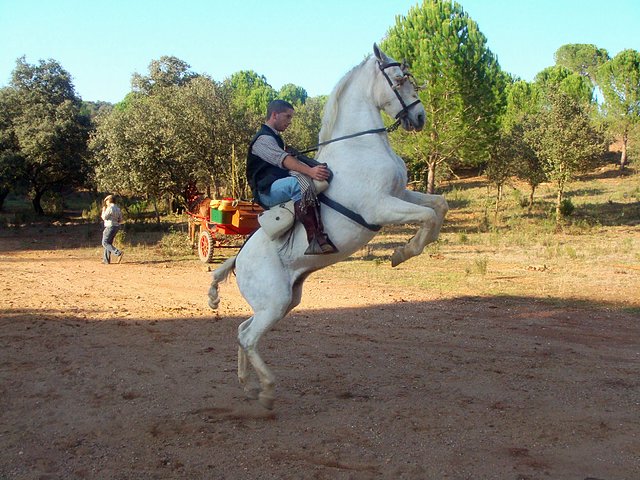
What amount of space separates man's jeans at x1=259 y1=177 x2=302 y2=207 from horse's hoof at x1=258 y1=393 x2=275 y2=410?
1823 millimetres

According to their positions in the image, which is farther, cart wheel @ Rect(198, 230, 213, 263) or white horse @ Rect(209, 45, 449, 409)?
cart wheel @ Rect(198, 230, 213, 263)

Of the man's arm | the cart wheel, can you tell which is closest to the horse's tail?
the man's arm

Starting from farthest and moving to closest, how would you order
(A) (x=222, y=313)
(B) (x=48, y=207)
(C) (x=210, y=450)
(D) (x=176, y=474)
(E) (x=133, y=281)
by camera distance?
(B) (x=48, y=207) < (E) (x=133, y=281) < (A) (x=222, y=313) < (C) (x=210, y=450) < (D) (x=176, y=474)

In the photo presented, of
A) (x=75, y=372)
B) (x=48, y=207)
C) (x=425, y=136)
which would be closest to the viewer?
(x=75, y=372)

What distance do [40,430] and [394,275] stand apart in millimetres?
10810

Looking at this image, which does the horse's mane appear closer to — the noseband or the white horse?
the white horse

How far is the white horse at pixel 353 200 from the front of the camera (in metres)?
5.11

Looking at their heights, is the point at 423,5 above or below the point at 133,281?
above

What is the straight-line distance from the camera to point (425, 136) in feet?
87.6

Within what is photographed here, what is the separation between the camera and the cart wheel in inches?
672

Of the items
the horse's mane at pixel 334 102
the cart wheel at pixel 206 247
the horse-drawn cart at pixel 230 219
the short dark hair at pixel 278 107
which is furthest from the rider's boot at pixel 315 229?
the cart wheel at pixel 206 247

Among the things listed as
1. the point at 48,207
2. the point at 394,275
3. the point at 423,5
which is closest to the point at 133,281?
the point at 394,275

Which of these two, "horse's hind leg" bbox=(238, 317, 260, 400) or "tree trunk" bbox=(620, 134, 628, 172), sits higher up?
"tree trunk" bbox=(620, 134, 628, 172)

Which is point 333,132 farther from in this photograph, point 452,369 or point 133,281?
point 133,281
